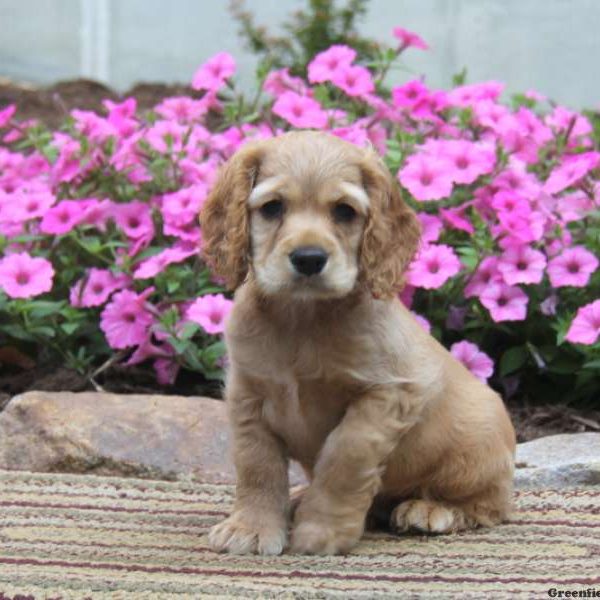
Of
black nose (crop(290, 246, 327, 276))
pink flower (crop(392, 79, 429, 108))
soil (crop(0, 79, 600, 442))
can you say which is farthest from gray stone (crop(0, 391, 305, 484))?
pink flower (crop(392, 79, 429, 108))

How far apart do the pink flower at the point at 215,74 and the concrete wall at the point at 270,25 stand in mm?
4066

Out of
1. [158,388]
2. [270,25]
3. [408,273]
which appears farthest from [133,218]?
[270,25]

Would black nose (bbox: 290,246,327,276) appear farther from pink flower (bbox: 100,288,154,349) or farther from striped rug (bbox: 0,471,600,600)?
pink flower (bbox: 100,288,154,349)

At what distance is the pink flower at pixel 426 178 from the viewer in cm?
631

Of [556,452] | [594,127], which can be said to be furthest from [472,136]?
[556,452]

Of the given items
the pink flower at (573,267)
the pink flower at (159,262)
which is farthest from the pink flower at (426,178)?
the pink flower at (159,262)

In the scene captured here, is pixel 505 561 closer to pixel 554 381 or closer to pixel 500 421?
pixel 500 421

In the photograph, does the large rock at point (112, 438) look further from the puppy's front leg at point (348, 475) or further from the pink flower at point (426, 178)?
the pink flower at point (426, 178)

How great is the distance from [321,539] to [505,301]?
8.09 feet

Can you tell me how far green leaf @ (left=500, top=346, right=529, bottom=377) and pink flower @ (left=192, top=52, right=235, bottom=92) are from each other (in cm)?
230

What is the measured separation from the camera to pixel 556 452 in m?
5.63

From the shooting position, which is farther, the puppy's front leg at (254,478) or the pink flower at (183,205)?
the pink flower at (183,205)

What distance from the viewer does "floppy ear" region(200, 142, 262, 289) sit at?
4.19 m


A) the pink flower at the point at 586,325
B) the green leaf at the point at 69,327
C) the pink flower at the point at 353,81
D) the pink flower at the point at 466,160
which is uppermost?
the pink flower at the point at 353,81
